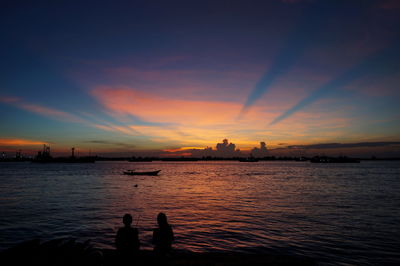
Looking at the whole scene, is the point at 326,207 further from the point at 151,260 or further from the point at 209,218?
the point at 151,260

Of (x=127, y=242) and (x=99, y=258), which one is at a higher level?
(x=127, y=242)

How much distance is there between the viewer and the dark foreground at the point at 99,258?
7117mm

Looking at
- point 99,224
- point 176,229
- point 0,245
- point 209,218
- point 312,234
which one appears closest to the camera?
point 0,245

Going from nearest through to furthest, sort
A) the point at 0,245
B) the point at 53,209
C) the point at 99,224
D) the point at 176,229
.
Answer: the point at 0,245 < the point at 176,229 < the point at 99,224 < the point at 53,209

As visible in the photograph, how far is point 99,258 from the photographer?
7793mm

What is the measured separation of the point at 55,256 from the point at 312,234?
15.1 meters

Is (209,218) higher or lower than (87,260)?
lower

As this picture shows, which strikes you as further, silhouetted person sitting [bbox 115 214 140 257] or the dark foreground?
silhouetted person sitting [bbox 115 214 140 257]

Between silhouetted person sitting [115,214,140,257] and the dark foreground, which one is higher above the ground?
silhouetted person sitting [115,214,140,257]

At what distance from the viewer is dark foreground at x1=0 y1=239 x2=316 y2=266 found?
7117mm

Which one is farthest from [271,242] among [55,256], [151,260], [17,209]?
[17,209]

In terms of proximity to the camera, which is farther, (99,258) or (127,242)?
(99,258)

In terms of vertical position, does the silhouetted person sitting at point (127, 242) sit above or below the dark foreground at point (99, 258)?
above

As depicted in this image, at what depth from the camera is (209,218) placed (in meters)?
22.1
